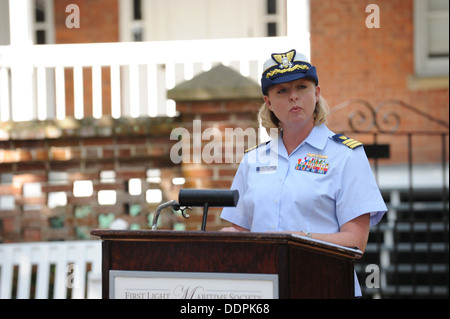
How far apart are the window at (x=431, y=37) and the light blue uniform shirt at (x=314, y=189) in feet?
20.6

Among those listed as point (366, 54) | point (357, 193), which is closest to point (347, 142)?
point (357, 193)

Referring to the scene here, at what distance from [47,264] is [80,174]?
1113mm

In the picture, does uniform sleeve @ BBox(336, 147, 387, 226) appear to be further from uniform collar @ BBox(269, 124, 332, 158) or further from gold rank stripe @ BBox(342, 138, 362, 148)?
uniform collar @ BBox(269, 124, 332, 158)

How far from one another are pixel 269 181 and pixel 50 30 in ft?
24.3

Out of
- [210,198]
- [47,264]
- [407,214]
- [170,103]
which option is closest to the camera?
[210,198]

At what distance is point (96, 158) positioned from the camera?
6125 millimetres

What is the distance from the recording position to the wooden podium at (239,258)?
1.88m

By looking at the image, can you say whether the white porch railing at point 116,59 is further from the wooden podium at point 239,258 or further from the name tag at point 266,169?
the wooden podium at point 239,258

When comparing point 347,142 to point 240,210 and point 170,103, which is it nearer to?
point 240,210

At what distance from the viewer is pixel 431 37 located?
28.4ft

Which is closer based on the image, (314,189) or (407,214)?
(314,189)

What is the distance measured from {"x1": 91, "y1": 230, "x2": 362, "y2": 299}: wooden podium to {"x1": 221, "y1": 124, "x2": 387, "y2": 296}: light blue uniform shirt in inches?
16.8

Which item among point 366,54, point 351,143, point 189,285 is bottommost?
point 189,285

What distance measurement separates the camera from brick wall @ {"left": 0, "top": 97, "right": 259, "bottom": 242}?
237 inches
